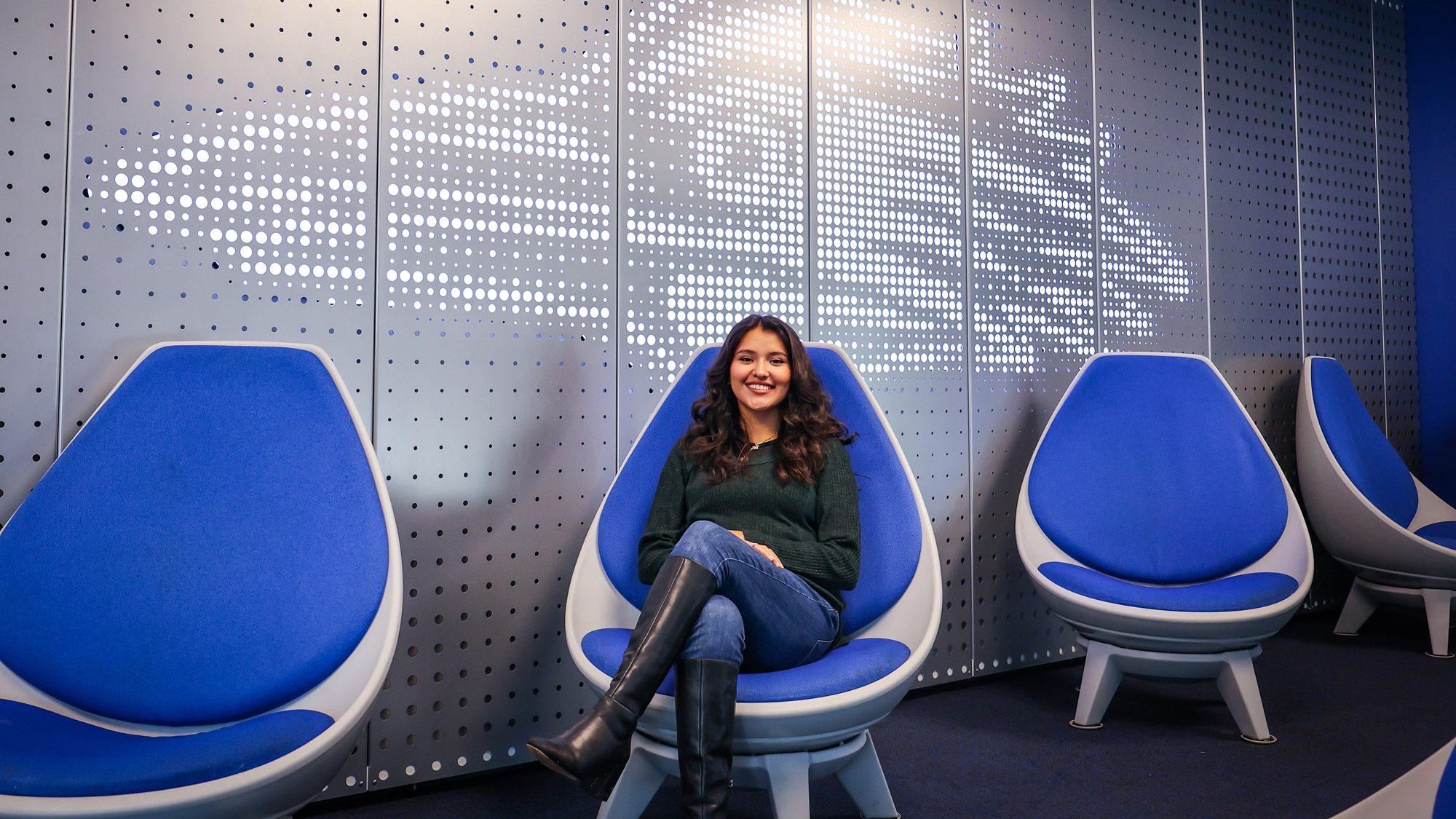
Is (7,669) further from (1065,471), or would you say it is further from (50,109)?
(1065,471)

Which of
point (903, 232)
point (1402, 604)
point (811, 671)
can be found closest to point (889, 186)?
point (903, 232)

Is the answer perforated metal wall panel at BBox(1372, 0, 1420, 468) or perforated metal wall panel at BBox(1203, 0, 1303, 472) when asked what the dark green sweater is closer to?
perforated metal wall panel at BBox(1203, 0, 1303, 472)

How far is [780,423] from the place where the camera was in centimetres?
229

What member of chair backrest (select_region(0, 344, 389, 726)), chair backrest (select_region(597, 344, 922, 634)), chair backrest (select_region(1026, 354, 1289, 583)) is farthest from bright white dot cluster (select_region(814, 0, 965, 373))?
chair backrest (select_region(0, 344, 389, 726))

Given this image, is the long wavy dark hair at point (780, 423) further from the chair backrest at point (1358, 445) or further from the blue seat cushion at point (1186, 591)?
the chair backrest at point (1358, 445)

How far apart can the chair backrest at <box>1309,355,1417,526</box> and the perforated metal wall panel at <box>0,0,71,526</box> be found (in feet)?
14.4

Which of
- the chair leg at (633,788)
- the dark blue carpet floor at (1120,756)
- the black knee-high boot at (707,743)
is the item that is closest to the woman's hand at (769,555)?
the black knee-high boot at (707,743)

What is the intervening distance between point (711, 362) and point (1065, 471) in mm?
1337

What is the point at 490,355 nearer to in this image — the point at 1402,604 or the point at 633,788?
the point at 633,788

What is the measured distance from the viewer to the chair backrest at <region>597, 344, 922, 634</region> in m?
2.09

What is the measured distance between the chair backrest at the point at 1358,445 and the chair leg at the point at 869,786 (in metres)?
2.74

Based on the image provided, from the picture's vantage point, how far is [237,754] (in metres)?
1.36

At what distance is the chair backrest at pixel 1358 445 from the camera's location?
11.9 feet

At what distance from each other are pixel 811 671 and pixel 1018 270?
7.11 feet
